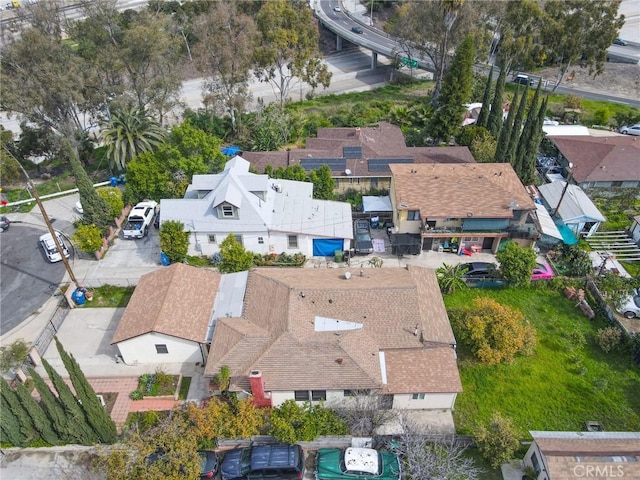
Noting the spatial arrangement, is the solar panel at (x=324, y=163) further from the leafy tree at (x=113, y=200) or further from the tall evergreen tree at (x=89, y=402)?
the tall evergreen tree at (x=89, y=402)

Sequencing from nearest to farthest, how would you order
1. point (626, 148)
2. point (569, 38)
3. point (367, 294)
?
point (367, 294), point (626, 148), point (569, 38)

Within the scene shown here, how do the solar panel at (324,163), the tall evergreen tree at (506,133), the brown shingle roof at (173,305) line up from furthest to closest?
the solar panel at (324,163) < the tall evergreen tree at (506,133) < the brown shingle roof at (173,305)

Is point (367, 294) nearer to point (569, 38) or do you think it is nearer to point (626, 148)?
point (626, 148)

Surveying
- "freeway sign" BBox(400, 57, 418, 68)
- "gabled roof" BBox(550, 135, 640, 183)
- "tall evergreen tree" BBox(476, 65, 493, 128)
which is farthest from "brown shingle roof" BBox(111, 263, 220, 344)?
"freeway sign" BBox(400, 57, 418, 68)

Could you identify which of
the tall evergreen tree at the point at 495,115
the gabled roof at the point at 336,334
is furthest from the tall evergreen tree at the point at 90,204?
the tall evergreen tree at the point at 495,115

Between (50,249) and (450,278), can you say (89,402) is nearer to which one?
(50,249)

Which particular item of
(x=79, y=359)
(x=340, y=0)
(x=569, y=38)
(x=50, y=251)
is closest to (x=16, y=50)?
(x=50, y=251)

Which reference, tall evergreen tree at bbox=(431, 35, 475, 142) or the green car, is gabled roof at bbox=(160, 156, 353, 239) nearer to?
the green car
